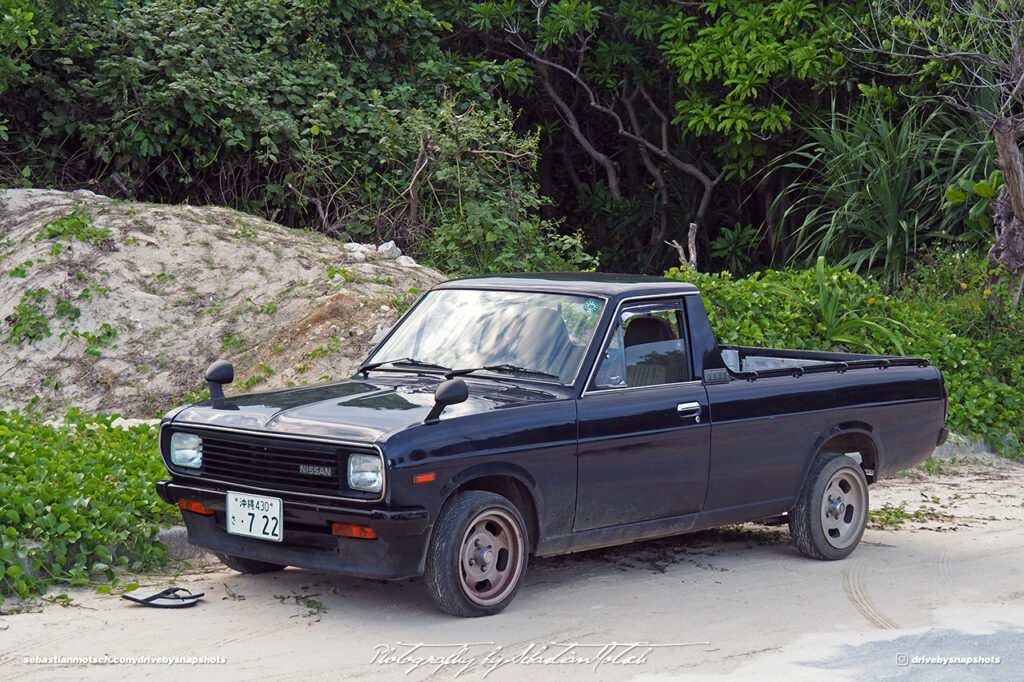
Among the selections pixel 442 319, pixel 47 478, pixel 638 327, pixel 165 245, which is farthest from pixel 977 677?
pixel 165 245

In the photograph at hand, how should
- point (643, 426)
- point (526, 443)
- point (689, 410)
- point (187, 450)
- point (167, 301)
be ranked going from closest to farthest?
point (526, 443) → point (187, 450) → point (643, 426) → point (689, 410) → point (167, 301)

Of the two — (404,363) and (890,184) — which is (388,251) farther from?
(404,363)

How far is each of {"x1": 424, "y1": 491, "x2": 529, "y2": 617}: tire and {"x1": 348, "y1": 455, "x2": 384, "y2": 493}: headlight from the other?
0.37 m

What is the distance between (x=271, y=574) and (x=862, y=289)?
8650 millimetres

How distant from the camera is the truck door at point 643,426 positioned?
21.0ft

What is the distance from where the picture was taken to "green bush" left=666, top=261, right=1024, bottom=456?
39.7ft

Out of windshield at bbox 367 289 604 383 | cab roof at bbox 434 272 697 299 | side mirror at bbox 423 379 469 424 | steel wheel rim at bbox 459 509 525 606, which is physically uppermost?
cab roof at bbox 434 272 697 299

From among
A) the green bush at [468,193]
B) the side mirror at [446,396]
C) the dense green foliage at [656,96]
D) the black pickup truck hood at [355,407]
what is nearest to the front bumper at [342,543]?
the black pickup truck hood at [355,407]

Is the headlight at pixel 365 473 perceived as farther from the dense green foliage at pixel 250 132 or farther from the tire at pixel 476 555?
the dense green foliage at pixel 250 132

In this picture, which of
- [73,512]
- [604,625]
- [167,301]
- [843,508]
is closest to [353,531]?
[604,625]

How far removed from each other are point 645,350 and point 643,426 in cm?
58

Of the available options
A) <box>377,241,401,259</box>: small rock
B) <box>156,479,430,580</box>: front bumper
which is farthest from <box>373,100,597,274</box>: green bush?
<box>156,479,430,580</box>: front bumper

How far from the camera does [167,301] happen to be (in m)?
12.4

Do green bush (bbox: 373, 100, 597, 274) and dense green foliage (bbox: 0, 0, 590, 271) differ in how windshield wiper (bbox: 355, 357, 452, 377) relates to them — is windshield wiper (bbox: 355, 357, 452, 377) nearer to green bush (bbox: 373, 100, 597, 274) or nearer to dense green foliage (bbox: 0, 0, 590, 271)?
green bush (bbox: 373, 100, 597, 274)
